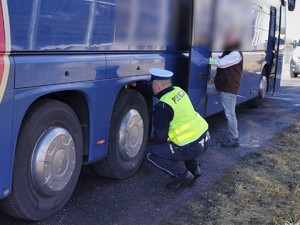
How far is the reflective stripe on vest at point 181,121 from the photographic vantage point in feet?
14.6

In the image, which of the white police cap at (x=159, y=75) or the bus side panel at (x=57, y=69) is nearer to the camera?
the bus side panel at (x=57, y=69)

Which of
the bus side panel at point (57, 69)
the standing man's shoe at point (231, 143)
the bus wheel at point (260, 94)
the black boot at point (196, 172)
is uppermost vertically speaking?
the bus side panel at point (57, 69)

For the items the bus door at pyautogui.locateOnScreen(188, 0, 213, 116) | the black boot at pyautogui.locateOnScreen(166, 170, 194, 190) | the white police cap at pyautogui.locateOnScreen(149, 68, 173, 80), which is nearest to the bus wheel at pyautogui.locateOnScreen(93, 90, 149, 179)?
the white police cap at pyautogui.locateOnScreen(149, 68, 173, 80)

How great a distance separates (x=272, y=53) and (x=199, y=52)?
198 inches

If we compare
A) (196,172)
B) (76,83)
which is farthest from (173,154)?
(76,83)

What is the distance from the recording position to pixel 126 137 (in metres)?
4.74

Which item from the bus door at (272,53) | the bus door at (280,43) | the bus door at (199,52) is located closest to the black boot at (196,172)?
the bus door at (199,52)

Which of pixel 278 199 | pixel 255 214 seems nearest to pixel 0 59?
pixel 255 214

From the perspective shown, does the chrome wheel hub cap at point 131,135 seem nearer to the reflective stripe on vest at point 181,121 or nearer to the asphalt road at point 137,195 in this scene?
the asphalt road at point 137,195

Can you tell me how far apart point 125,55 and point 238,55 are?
96.9 inches

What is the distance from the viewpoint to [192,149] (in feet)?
15.1

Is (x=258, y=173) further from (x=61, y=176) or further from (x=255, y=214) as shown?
(x=61, y=176)

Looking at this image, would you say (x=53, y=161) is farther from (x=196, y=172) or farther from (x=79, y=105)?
(x=196, y=172)

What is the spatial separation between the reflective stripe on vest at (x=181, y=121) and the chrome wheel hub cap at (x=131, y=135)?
17.9 inches
